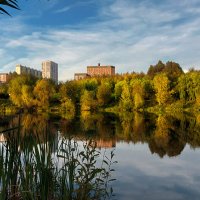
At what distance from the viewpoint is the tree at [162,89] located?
178 ft

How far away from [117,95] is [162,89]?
10889mm

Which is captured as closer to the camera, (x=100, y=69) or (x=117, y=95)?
(x=117, y=95)

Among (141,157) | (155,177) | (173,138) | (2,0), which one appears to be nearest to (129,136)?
(173,138)

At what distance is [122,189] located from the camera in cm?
959

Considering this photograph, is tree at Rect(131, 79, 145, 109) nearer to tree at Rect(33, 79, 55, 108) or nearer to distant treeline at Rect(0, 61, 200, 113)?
distant treeline at Rect(0, 61, 200, 113)

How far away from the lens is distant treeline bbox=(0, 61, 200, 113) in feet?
181

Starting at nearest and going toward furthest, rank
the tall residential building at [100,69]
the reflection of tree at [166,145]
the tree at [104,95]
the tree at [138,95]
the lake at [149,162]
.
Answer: the lake at [149,162] → the reflection of tree at [166,145] → the tree at [138,95] → the tree at [104,95] → the tall residential building at [100,69]

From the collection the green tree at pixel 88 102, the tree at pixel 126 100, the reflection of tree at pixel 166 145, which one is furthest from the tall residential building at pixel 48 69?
the reflection of tree at pixel 166 145

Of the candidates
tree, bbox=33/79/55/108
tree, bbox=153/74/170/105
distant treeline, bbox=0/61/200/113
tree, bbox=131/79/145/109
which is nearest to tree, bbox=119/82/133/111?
distant treeline, bbox=0/61/200/113

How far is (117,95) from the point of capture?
207 ft

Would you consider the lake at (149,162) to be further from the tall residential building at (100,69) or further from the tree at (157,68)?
the tall residential building at (100,69)

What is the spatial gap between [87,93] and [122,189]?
49.3 meters

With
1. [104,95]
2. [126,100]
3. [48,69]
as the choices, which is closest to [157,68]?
[104,95]

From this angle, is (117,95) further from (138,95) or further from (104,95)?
(138,95)
